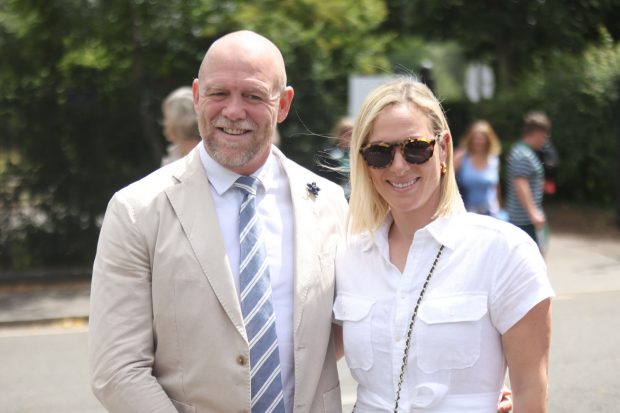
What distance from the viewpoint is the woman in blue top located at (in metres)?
8.88

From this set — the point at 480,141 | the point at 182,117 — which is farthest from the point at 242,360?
the point at 480,141

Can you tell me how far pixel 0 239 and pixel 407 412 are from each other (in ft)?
31.7

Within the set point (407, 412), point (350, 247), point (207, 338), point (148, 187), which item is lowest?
point (407, 412)

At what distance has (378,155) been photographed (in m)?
2.56

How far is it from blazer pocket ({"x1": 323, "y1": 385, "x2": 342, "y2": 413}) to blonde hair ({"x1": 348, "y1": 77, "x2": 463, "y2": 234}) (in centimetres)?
52

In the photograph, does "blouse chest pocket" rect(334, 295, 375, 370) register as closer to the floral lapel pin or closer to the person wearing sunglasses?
the person wearing sunglasses

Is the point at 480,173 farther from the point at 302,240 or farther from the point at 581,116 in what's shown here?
the point at 581,116

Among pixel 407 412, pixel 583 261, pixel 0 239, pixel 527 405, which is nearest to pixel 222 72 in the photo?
pixel 407 412

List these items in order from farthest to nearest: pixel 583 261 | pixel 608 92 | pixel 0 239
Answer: pixel 608 92 < pixel 583 261 < pixel 0 239

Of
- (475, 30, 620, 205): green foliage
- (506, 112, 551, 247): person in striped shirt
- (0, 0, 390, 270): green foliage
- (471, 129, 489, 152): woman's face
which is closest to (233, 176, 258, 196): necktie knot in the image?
(506, 112, 551, 247): person in striped shirt

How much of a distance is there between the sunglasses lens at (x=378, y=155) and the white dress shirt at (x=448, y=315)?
243mm

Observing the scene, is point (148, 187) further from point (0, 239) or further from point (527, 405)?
point (0, 239)

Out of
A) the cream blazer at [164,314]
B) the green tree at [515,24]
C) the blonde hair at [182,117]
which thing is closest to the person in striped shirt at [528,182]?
the blonde hair at [182,117]

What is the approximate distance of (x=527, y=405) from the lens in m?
2.38
